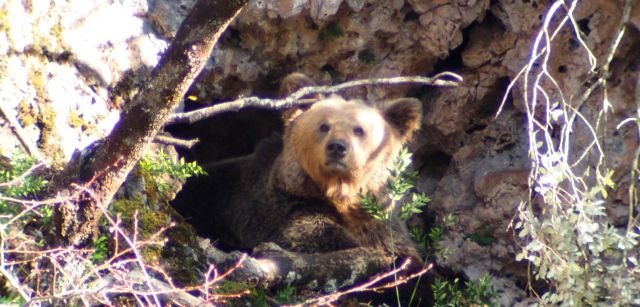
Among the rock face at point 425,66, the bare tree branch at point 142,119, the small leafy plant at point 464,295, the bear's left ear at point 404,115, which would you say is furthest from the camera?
the bear's left ear at point 404,115

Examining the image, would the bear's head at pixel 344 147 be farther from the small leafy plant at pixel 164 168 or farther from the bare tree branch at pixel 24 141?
the bare tree branch at pixel 24 141

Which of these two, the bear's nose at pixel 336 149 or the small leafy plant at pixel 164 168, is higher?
the small leafy plant at pixel 164 168

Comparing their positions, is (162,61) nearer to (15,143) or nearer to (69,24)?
(15,143)

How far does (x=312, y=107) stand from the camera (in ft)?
23.4

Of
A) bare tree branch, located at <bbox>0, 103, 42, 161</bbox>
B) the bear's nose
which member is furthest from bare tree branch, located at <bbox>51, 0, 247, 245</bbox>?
the bear's nose

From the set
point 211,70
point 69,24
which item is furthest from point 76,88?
point 211,70

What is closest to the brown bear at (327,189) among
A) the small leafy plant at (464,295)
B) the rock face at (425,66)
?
the small leafy plant at (464,295)

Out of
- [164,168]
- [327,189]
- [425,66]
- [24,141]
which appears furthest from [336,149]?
[24,141]

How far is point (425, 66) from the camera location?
7.60 m

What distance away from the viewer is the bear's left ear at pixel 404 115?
274 inches

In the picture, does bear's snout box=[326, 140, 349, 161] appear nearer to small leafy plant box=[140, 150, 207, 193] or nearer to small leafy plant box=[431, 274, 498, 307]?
small leafy plant box=[140, 150, 207, 193]

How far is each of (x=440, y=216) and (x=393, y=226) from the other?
2.97 ft

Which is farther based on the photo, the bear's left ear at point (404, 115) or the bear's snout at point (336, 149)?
the bear's left ear at point (404, 115)

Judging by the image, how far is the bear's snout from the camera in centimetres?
646
